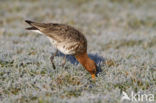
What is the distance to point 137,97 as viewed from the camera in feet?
18.8

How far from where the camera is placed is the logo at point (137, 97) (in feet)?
18.2

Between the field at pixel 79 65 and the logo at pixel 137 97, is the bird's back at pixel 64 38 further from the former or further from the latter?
the logo at pixel 137 97

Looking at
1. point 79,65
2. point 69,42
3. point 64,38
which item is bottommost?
point 79,65

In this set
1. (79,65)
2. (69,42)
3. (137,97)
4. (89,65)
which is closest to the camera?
(137,97)

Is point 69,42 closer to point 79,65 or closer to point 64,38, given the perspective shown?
point 64,38

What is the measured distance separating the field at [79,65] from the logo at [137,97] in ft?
0.34

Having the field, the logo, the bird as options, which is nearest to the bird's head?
the bird

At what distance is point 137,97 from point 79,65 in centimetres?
189

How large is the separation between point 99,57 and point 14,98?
328 cm

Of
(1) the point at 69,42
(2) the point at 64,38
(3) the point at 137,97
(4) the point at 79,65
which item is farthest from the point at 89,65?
(3) the point at 137,97

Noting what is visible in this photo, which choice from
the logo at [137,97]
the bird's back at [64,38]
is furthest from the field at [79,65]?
the bird's back at [64,38]

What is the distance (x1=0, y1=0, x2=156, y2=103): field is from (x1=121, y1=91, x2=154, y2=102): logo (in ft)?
0.34

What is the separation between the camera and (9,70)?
638cm

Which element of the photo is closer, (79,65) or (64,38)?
(64,38)
